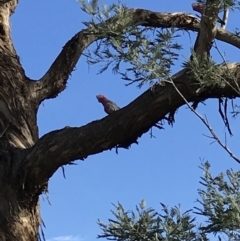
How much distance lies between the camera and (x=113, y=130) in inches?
123

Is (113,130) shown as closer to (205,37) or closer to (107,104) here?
(205,37)

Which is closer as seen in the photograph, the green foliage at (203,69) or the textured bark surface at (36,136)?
the green foliage at (203,69)

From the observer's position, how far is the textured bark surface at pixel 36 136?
301 centimetres

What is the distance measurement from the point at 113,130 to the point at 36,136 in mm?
677

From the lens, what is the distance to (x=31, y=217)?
3.28m

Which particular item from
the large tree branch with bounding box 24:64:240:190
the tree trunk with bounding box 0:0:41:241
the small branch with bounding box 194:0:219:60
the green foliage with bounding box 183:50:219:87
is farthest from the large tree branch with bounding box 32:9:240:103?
the green foliage with bounding box 183:50:219:87

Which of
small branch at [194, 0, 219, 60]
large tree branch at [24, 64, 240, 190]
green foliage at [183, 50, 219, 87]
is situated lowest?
green foliage at [183, 50, 219, 87]

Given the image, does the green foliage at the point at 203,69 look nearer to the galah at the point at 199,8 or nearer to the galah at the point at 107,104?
the galah at the point at 199,8

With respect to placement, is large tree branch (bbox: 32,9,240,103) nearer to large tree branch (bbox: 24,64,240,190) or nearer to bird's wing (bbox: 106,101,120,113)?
bird's wing (bbox: 106,101,120,113)

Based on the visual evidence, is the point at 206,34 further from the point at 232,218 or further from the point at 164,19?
the point at 164,19

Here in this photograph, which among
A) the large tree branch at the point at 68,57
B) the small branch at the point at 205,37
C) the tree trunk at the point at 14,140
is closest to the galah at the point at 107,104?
the large tree branch at the point at 68,57

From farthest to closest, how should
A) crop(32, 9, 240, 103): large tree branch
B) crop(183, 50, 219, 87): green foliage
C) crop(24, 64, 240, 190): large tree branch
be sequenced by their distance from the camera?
crop(32, 9, 240, 103): large tree branch → crop(24, 64, 240, 190): large tree branch → crop(183, 50, 219, 87): green foliage

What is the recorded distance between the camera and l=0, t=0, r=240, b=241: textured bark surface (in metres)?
3.01

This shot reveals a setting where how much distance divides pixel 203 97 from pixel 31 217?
955 mm
